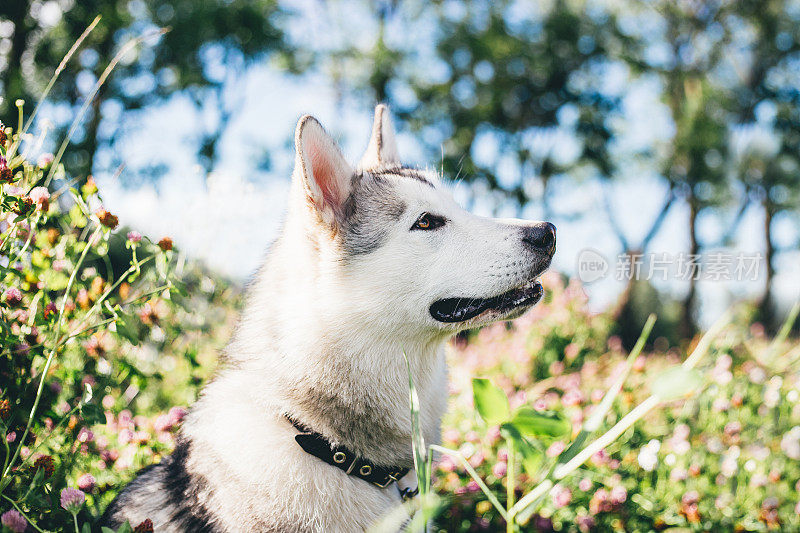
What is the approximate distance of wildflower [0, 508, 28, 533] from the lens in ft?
5.62

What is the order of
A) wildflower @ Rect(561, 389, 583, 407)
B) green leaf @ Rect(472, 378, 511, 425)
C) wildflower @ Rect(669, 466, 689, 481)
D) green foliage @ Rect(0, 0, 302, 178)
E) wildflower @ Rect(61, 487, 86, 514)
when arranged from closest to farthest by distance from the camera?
green leaf @ Rect(472, 378, 511, 425)
wildflower @ Rect(61, 487, 86, 514)
wildflower @ Rect(669, 466, 689, 481)
wildflower @ Rect(561, 389, 583, 407)
green foliage @ Rect(0, 0, 302, 178)

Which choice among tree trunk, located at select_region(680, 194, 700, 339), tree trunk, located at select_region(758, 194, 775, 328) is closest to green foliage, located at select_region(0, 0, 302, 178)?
tree trunk, located at select_region(680, 194, 700, 339)

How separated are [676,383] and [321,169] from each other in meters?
1.76

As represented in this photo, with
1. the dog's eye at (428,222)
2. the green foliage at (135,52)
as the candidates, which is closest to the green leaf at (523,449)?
the dog's eye at (428,222)

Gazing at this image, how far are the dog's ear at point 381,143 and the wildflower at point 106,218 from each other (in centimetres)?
139

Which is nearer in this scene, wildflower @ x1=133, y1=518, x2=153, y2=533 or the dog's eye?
wildflower @ x1=133, y1=518, x2=153, y2=533

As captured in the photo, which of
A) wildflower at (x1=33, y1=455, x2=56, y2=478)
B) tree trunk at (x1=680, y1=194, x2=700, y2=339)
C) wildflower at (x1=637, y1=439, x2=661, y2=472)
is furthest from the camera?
tree trunk at (x1=680, y1=194, x2=700, y2=339)

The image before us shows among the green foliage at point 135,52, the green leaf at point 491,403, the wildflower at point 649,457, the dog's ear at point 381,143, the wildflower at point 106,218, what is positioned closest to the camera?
the green leaf at point 491,403

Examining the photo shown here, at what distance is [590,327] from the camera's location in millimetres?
7426

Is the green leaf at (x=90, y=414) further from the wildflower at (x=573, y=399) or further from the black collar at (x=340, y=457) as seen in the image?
the wildflower at (x=573, y=399)

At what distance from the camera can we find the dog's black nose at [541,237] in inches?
91.8

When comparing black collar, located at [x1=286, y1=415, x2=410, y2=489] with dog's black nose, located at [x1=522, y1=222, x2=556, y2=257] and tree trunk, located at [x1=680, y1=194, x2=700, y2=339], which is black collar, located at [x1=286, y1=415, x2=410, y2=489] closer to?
dog's black nose, located at [x1=522, y1=222, x2=556, y2=257]

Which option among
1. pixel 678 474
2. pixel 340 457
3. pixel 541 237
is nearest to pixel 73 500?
pixel 340 457

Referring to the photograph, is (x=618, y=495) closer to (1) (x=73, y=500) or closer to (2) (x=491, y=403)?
(2) (x=491, y=403)
